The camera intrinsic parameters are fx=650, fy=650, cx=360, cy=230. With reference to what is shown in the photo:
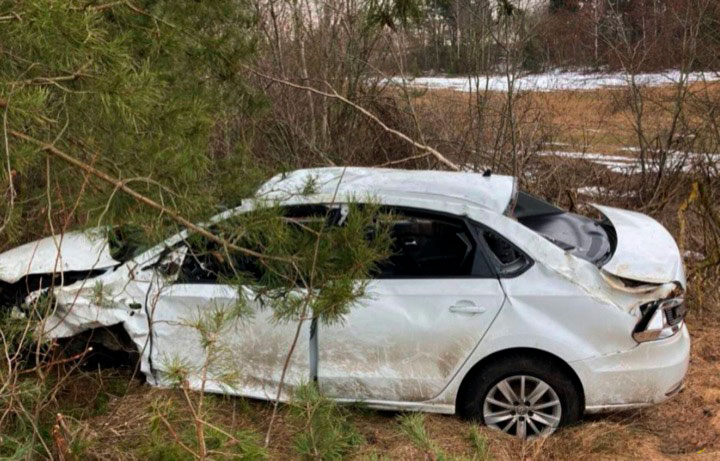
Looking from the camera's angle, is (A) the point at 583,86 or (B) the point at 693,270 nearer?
(B) the point at 693,270

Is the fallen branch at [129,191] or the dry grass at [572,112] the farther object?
the dry grass at [572,112]

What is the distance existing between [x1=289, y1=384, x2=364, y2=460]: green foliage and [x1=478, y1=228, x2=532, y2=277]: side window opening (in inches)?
A: 50.2

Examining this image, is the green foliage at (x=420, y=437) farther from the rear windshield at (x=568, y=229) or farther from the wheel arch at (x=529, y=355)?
the rear windshield at (x=568, y=229)

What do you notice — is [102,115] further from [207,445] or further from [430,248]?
[430,248]

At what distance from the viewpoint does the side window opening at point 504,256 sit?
385cm

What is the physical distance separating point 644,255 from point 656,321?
0.42 meters

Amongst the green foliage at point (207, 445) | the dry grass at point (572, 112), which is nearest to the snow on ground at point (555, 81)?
the dry grass at point (572, 112)

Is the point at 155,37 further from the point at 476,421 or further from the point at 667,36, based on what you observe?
the point at 667,36

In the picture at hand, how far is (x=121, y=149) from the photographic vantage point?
9.61ft

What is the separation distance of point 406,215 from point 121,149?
171 cm

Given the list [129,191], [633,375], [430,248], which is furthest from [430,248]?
[129,191]

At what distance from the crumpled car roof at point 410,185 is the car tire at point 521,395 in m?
0.95

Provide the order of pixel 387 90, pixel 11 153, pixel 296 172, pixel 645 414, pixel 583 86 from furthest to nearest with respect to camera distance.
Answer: pixel 583 86 → pixel 387 90 → pixel 296 172 → pixel 645 414 → pixel 11 153

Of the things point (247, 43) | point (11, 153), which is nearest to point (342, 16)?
point (247, 43)
